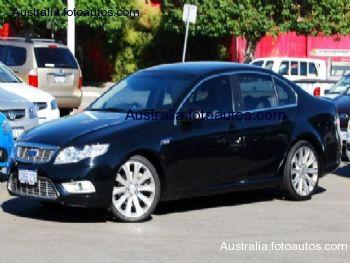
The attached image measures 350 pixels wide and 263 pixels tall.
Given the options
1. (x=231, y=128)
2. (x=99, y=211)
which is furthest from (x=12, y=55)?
(x=231, y=128)

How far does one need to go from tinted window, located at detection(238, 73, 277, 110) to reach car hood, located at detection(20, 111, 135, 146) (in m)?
1.47

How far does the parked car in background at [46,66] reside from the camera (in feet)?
63.7

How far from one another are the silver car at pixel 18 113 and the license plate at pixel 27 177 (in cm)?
341

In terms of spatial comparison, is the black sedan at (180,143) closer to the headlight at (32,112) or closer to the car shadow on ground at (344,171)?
the car shadow on ground at (344,171)

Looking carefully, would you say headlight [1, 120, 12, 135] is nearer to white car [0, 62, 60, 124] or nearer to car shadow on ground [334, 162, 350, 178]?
white car [0, 62, 60, 124]

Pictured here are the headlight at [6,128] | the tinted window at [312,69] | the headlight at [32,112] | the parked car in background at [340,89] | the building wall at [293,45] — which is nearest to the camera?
the headlight at [6,128]

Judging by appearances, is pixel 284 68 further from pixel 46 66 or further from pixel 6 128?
pixel 6 128

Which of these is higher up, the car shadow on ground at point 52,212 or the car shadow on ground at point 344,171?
the car shadow on ground at point 52,212

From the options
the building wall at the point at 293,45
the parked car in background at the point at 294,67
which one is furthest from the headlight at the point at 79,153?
the building wall at the point at 293,45

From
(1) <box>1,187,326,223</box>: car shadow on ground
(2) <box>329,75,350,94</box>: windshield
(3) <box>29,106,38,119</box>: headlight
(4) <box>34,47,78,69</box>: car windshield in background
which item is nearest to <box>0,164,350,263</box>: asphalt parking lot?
(1) <box>1,187,326,223</box>: car shadow on ground

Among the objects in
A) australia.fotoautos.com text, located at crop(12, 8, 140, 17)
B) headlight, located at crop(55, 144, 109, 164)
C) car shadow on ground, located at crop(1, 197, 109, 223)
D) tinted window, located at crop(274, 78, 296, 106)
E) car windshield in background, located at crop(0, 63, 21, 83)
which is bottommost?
car shadow on ground, located at crop(1, 197, 109, 223)

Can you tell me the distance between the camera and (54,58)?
19.9 meters

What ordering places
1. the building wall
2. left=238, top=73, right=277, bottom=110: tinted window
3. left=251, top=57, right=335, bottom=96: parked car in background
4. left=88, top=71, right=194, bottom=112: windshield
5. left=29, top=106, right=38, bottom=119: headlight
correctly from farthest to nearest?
the building wall → left=251, top=57, right=335, bottom=96: parked car in background → left=29, top=106, right=38, bottom=119: headlight → left=238, top=73, right=277, bottom=110: tinted window → left=88, top=71, right=194, bottom=112: windshield

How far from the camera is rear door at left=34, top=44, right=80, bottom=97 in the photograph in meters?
19.5
